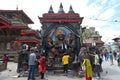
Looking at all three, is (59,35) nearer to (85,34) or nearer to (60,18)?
(60,18)

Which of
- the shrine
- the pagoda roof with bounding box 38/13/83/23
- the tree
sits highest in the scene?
the tree

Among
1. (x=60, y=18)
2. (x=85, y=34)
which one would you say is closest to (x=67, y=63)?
(x=60, y=18)

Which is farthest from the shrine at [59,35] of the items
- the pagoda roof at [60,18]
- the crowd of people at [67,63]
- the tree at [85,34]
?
the tree at [85,34]

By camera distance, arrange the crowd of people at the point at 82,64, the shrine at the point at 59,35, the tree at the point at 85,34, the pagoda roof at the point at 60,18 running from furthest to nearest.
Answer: the tree at the point at 85,34 → the pagoda roof at the point at 60,18 → the shrine at the point at 59,35 → the crowd of people at the point at 82,64

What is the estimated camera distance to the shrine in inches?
749

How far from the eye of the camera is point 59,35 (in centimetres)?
1941

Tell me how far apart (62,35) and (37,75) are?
551cm

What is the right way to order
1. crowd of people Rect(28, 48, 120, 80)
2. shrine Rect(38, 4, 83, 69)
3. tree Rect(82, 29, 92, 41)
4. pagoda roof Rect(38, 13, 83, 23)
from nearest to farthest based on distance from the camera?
crowd of people Rect(28, 48, 120, 80) → shrine Rect(38, 4, 83, 69) → pagoda roof Rect(38, 13, 83, 23) → tree Rect(82, 29, 92, 41)

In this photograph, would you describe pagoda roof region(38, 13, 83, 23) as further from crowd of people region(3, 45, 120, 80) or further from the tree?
the tree

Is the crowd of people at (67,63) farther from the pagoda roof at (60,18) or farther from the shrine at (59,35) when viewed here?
the pagoda roof at (60,18)

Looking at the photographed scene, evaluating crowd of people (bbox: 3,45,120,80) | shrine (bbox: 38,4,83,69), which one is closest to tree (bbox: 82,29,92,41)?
shrine (bbox: 38,4,83,69)

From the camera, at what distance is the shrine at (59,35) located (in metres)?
19.0

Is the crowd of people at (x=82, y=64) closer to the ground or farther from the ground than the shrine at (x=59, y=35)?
closer to the ground

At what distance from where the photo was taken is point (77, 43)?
63.6 ft
